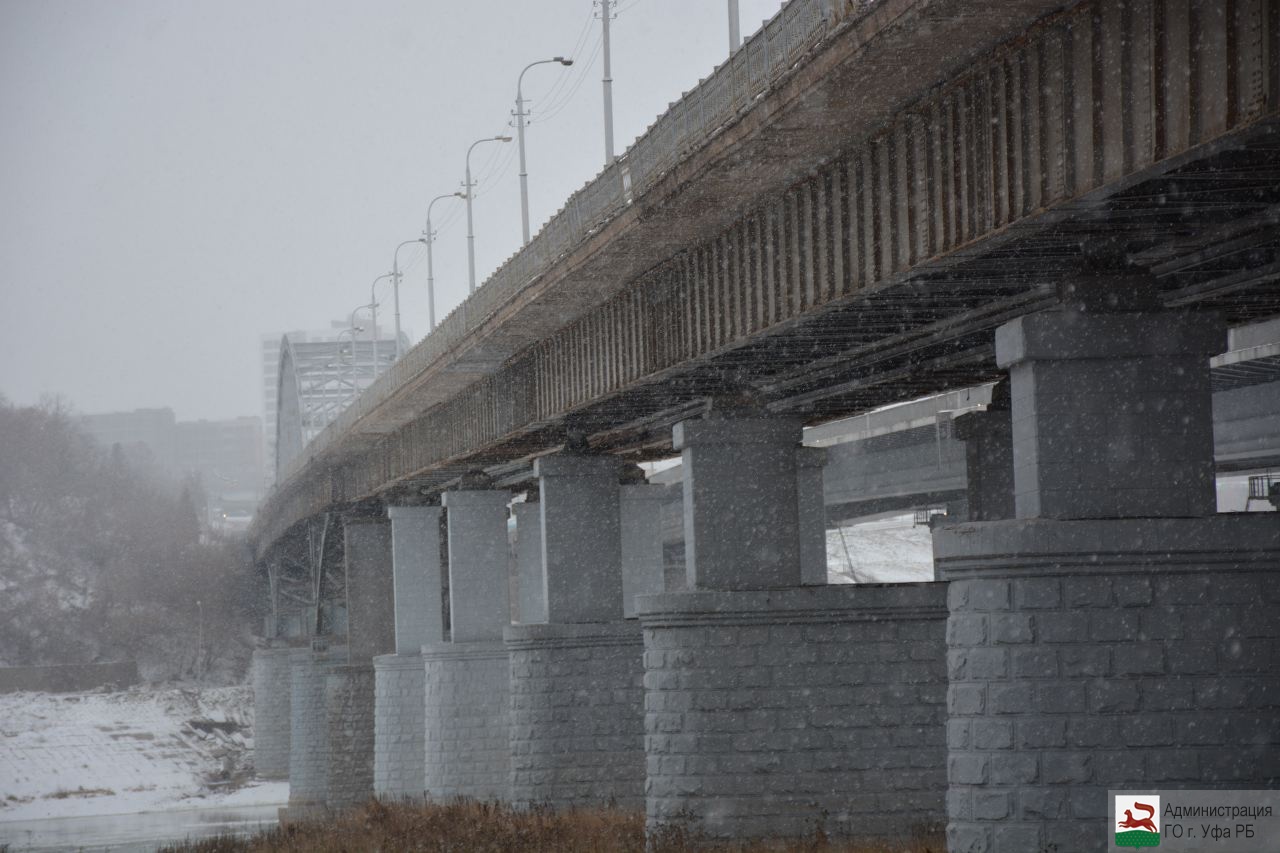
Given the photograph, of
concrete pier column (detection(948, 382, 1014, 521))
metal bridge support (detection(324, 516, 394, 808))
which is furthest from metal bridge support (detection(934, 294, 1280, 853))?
metal bridge support (detection(324, 516, 394, 808))

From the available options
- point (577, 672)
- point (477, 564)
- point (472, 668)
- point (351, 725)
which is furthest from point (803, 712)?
point (351, 725)

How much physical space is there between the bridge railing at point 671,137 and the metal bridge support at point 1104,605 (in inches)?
136

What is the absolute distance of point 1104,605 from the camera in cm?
1623

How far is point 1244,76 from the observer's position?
12.2m

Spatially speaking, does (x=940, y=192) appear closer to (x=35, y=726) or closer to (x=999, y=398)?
(x=999, y=398)

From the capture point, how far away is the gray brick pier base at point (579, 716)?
3419 centimetres

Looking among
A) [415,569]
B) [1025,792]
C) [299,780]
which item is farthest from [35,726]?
[1025,792]

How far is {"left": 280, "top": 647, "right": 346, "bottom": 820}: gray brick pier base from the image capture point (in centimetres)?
6925

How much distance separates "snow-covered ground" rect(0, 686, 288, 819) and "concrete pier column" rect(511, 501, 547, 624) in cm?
2591

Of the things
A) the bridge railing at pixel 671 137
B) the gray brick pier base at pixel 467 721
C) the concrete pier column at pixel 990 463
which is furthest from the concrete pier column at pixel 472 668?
the concrete pier column at pixel 990 463

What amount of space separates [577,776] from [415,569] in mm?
17763

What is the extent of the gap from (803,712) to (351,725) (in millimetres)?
34689

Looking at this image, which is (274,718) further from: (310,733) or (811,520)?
(811,520)

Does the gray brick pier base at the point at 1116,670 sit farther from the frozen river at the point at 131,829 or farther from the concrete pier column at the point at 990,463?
the frozen river at the point at 131,829
